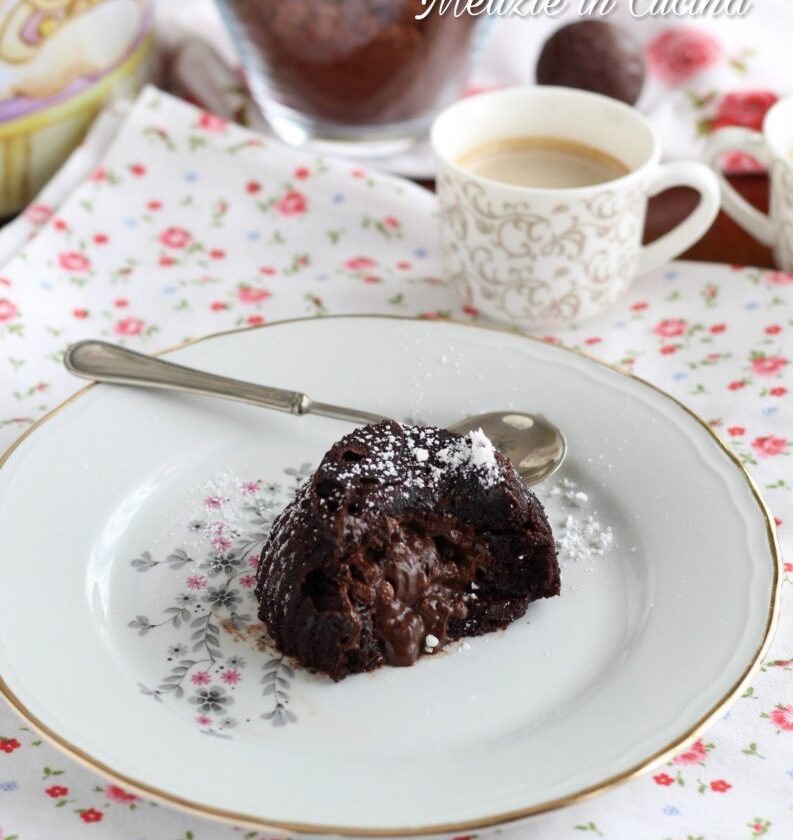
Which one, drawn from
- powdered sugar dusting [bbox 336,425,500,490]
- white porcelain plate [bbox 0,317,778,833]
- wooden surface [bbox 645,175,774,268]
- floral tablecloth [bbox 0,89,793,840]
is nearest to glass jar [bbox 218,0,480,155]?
floral tablecloth [bbox 0,89,793,840]

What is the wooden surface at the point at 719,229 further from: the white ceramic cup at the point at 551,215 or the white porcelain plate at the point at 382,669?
the white porcelain plate at the point at 382,669

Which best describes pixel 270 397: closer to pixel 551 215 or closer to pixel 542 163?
pixel 551 215

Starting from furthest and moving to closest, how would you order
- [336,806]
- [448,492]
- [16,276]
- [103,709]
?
1. [16,276]
2. [448,492]
3. [103,709]
4. [336,806]

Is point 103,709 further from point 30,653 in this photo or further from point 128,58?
point 128,58

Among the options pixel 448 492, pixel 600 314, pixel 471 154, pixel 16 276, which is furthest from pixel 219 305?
pixel 448 492

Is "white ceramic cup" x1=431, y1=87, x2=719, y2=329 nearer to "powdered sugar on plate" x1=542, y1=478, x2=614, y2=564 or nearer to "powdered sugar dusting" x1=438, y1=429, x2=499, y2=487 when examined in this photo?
"powdered sugar on plate" x1=542, y1=478, x2=614, y2=564

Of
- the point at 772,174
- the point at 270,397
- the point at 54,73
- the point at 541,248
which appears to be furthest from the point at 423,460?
the point at 54,73
